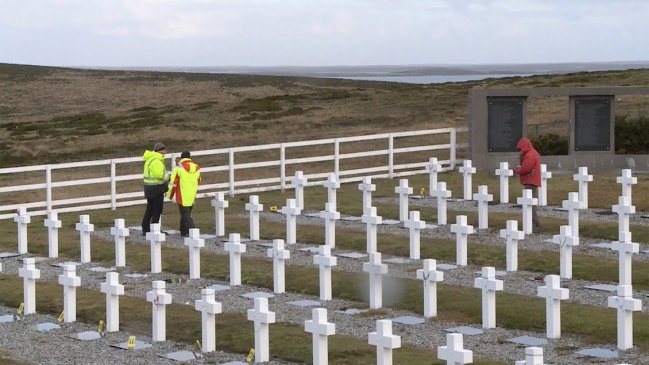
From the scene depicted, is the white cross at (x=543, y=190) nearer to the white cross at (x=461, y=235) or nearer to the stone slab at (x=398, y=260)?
the stone slab at (x=398, y=260)

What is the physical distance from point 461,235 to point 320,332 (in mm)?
7033

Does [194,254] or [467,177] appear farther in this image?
[467,177]

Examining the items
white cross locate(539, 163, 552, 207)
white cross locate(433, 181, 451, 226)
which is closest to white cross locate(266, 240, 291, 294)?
white cross locate(433, 181, 451, 226)

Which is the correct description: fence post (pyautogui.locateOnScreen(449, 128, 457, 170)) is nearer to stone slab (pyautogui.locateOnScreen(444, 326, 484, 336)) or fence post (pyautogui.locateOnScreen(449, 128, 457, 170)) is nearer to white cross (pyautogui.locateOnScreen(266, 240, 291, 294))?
white cross (pyautogui.locateOnScreen(266, 240, 291, 294))

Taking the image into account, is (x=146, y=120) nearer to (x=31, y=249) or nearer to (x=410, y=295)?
(x=31, y=249)

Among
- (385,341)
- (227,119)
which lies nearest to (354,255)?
(385,341)

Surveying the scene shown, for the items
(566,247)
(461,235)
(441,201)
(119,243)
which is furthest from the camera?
(441,201)

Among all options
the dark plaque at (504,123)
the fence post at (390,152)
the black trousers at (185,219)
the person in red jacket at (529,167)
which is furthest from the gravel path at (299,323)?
the dark plaque at (504,123)

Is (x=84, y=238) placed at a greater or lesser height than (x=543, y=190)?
lesser

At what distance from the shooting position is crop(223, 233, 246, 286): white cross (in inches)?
757

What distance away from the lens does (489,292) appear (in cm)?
1570

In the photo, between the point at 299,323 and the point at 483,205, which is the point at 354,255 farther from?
the point at 299,323

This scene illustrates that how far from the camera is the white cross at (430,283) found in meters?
16.2

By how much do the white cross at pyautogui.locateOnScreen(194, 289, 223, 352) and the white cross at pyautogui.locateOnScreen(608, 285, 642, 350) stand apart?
4280mm
